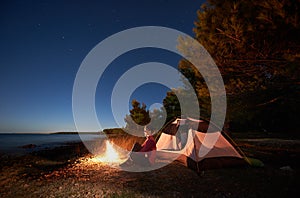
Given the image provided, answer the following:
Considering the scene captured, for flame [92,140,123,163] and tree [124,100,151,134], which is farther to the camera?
tree [124,100,151,134]

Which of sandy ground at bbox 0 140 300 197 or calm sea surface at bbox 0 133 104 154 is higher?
calm sea surface at bbox 0 133 104 154

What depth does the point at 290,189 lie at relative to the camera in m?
4.31

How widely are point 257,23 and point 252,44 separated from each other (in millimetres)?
602

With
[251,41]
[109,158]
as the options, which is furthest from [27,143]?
[251,41]

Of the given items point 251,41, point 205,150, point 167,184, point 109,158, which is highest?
point 251,41

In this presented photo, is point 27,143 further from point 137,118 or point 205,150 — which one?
point 205,150

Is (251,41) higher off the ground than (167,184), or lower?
higher

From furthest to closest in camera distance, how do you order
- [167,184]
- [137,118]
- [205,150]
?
1. [137,118]
2. [205,150]
3. [167,184]

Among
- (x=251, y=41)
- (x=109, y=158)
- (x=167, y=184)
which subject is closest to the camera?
(x=167, y=184)

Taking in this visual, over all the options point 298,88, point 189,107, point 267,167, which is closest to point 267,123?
point 189,107

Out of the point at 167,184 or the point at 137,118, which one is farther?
the point at 137,118

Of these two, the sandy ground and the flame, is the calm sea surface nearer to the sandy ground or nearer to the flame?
the flame

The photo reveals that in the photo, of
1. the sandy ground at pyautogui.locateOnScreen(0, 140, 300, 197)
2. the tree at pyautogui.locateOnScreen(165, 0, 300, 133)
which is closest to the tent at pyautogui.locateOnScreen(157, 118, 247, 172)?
the sandy ground at pyautogui.locateOnScreen(0, 140, 300, 197)

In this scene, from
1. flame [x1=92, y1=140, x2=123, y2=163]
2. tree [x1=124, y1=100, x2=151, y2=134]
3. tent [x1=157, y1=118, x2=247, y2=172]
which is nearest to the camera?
tent [x1=157, y1=118, x2=247, y2=172]
